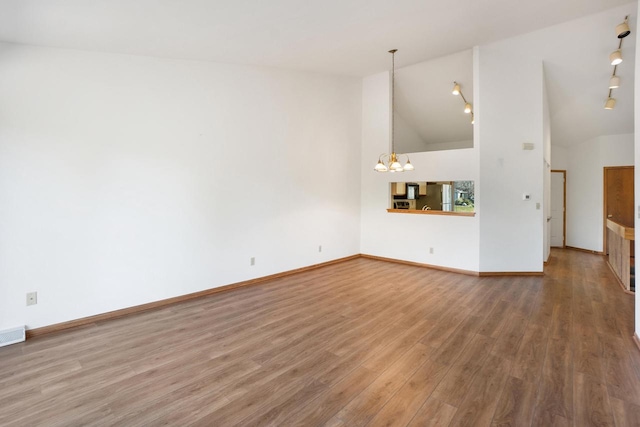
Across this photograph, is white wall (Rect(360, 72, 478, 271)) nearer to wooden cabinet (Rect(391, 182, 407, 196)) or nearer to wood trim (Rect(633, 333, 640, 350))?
wooden cabinet (Rect(391, 182, 407, 196))

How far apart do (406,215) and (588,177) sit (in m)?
4.73

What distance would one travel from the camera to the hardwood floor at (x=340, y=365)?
6.38 ft

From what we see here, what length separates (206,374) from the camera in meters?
2.37

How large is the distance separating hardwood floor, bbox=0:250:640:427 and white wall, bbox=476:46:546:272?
3.85 feet

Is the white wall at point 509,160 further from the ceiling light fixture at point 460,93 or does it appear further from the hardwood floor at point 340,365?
the hardwood floor at point 340,365

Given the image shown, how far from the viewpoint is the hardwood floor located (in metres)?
1.95

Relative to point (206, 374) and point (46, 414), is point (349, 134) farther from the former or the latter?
point (46, 414)

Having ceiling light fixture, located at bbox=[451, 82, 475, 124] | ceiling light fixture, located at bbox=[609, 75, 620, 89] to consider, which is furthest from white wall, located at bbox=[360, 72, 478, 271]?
ceiling light fixture, located at bbox=[609, 75, 620, 89]

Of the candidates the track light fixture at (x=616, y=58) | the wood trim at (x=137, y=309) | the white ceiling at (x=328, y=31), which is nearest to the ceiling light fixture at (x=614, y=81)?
the track light fixture at (x=616, y=58)

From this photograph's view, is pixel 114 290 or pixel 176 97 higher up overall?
pixel 176 97

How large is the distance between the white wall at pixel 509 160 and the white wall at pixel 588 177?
→ 10.8ft

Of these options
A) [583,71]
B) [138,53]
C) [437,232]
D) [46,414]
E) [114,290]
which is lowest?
[46,414]

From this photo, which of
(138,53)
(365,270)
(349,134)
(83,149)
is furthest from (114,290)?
(349,134)

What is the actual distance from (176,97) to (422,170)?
418 centimetres
